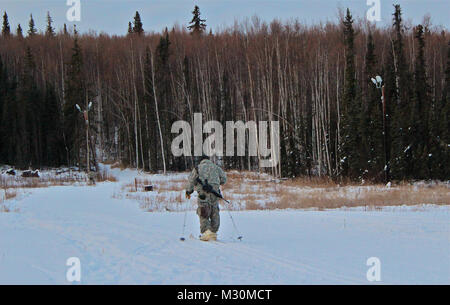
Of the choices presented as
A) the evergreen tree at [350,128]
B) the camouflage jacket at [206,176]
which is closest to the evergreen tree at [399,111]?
the evergreen tree at [350,128]

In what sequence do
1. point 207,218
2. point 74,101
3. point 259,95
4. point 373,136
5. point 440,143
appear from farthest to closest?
point 74,101 → point 259,95 → point 373,136 → point 440,143 → point 207,218

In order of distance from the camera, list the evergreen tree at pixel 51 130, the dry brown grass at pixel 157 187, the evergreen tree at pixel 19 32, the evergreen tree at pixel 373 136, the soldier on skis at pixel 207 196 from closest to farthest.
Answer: the soldier on skis at pixel 207 196, the dry brown grass at pixel 157 187, the evergreen tree at pixel 373 136, the evergreen tree at pixel 51 130, the evergreen tree at pixel 19 32

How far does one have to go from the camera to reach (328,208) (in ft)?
47.7

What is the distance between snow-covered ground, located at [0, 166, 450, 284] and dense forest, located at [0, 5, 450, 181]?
75.1ft

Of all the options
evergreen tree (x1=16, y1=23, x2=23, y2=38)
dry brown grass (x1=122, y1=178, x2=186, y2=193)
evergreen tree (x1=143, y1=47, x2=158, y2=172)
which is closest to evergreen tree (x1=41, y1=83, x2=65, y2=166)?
evergreen tree (x1=143, y1=47, x2=158, y2=172)

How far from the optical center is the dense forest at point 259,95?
34031mm

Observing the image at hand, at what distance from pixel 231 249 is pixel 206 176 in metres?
1.73

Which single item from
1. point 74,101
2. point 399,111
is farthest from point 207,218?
point 74,101

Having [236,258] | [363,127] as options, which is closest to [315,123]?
[363,127]

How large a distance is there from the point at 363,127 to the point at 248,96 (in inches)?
485

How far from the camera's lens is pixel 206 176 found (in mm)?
8336

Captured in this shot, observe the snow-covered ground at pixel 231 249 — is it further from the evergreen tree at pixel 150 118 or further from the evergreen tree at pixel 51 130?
the evergreen tree at pixel 51 130

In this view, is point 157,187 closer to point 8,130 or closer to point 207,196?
point 207,196

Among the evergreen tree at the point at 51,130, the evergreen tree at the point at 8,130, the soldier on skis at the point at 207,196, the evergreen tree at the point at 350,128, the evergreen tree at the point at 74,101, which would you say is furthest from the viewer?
the evergreen tree at the point at 51,130
